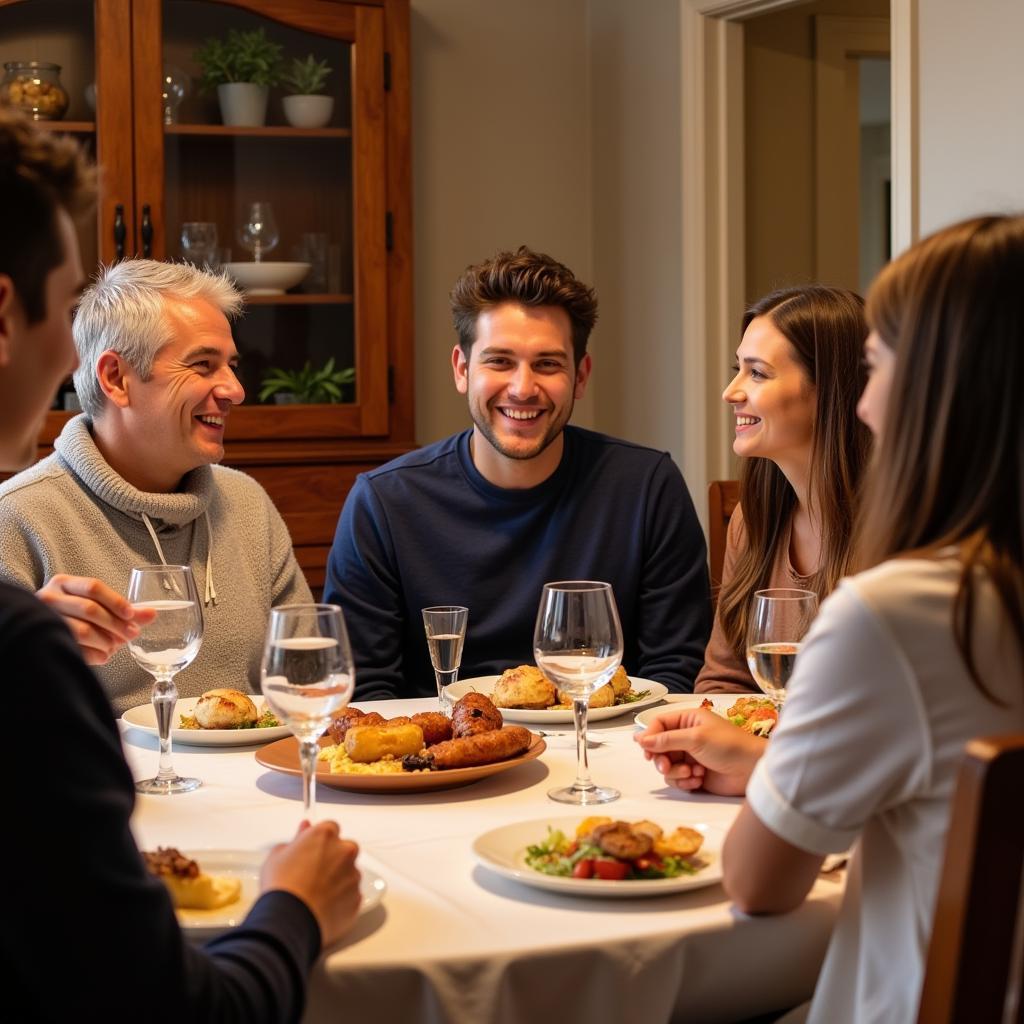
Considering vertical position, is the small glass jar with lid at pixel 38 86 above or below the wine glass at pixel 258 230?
above

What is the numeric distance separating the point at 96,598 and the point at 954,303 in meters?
0.99

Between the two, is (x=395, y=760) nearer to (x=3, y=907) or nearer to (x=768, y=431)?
(x=3, y=907)

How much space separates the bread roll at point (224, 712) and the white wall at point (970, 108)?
1.98 meters

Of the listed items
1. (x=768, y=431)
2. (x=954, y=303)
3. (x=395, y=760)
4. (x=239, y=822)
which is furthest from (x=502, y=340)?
(x=954, y=303)

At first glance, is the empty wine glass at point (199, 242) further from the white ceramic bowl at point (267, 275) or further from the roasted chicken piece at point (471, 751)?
the roasted chicken piece at point (471, 751)

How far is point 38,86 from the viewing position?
3561 millimetres

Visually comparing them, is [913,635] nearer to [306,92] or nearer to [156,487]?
[156,487]

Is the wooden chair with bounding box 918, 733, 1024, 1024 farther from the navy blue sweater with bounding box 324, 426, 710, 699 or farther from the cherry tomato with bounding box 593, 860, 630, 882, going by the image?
the navy blue sweater with bounding box 324, 426, 710, 699

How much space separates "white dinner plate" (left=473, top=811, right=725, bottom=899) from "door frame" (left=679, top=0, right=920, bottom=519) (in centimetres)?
272

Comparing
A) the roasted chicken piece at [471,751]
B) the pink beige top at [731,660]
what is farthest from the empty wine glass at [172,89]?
the roasted chicken piece at [471,751]

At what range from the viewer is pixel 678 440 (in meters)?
4.19

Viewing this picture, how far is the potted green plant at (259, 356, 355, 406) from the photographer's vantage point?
3.84 meters

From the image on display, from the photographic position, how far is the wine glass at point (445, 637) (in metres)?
1.88

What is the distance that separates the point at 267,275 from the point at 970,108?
1.84 m
